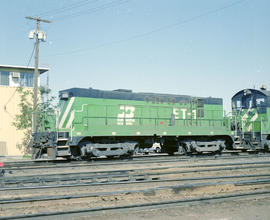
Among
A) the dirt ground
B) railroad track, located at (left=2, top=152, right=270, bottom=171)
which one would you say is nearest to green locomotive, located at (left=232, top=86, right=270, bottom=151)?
railroad track, located at (left=2, top=152, right=270, bottom=171)

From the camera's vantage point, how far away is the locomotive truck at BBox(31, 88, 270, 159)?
40.3ft

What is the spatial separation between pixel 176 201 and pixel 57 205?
2166 millimetres

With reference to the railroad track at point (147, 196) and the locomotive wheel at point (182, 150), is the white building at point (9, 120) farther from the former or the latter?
the railroad track at point (147, 196)

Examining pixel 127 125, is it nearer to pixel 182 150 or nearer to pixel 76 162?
pixel 76 162

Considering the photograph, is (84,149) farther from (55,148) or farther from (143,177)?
(143,177)

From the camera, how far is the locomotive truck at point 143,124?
1227cm

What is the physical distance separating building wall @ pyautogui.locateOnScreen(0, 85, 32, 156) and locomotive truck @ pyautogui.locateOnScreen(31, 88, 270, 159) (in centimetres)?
1248

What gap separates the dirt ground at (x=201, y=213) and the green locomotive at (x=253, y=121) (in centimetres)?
1000

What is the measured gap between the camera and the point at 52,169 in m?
9.85

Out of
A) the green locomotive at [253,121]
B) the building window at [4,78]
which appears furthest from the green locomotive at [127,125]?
the building window at [4,78]

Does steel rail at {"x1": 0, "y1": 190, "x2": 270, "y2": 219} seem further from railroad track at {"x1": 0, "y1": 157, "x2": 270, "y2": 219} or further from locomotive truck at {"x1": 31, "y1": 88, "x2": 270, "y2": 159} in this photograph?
locomotive truck at {"x1": 31, "y1": 88, "x2": 270, "y2": 159}

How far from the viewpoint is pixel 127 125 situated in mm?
13016

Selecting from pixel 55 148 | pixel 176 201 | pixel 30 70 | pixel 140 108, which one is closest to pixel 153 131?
pixel 140 108

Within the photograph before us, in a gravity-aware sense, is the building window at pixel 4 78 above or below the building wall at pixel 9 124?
above
